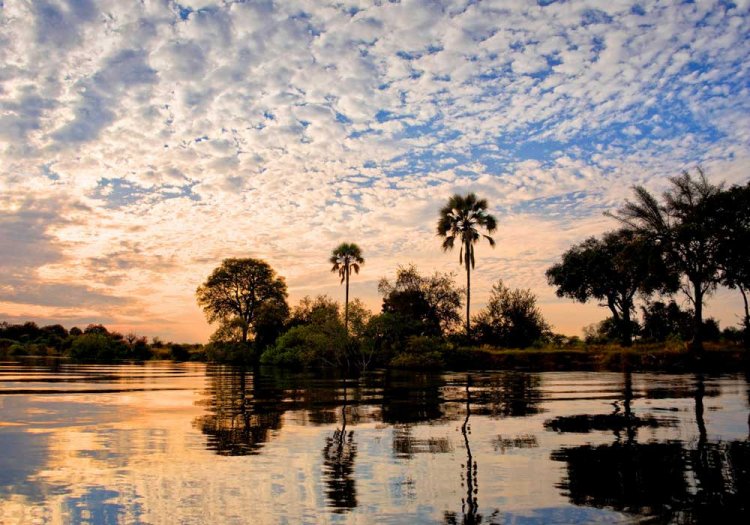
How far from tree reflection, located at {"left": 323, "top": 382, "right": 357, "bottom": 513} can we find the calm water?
31mm

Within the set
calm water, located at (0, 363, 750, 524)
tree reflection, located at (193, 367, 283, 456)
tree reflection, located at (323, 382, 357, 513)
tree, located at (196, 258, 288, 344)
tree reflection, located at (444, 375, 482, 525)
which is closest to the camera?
tree reflection, located at (444, 375, 482, 525)

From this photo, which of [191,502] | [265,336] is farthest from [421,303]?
[191,502]

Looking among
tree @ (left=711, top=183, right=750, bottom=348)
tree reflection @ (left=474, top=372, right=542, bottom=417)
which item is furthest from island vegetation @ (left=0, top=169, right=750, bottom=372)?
tree reflection @ (left=474, top=372, right=542, bottom=417)

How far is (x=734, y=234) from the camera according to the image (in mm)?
39344

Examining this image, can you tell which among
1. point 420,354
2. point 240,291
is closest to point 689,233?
point 420,354

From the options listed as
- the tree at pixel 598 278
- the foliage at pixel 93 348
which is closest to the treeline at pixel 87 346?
the foliage at pixel 93 348

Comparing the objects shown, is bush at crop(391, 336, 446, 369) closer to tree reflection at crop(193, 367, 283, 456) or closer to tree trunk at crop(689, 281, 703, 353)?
tree trunk at crop(689, 281, 703, 353)

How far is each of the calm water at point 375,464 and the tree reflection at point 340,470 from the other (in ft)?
0.10

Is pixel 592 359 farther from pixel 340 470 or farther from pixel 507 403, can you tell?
pixel 340 470

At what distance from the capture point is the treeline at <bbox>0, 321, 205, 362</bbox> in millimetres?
70188

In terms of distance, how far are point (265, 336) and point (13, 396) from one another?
57.8 meters

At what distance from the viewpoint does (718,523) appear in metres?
5.07

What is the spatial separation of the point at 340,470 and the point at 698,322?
39.9 m

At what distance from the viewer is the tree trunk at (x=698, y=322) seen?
39.4m
